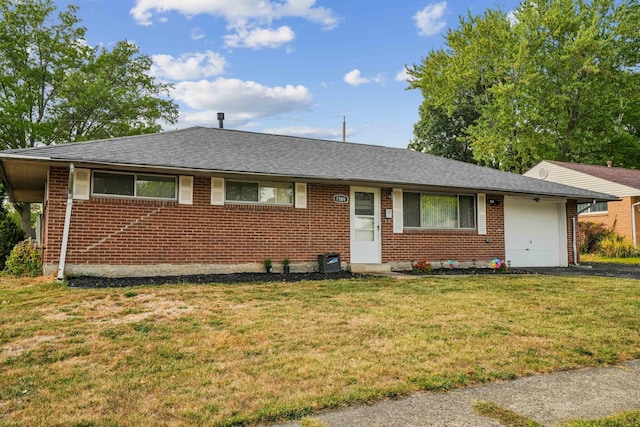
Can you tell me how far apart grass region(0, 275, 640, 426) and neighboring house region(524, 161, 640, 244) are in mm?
15117

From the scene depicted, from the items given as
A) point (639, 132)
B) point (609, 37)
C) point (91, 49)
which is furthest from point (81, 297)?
point (639, 132)

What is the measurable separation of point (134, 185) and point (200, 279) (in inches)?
103

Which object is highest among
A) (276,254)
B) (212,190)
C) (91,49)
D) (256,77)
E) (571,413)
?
(91,49)

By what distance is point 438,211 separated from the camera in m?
13.4

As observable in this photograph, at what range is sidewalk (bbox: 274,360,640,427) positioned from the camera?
3.14 metres

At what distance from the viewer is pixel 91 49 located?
27109 millimetres

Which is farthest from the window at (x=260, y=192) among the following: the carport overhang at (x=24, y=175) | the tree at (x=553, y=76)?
the tree at (x=553, y=76)

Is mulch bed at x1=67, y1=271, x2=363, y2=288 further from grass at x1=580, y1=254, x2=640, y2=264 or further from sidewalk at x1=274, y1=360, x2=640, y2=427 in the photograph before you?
grass at x1=580, y1=254, x2=640, y2=264

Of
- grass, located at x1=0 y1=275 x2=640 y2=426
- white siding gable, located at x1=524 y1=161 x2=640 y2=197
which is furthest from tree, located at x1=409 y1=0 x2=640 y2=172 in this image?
grass, located at x1=0 y1=275 x2=640 y2=426

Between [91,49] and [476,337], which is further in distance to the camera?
[91,49]

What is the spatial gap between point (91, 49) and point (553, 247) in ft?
88.6

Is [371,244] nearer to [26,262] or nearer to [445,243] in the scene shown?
[445,243]

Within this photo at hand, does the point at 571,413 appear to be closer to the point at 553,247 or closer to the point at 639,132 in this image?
the point at 553,247

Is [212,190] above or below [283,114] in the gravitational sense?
below
